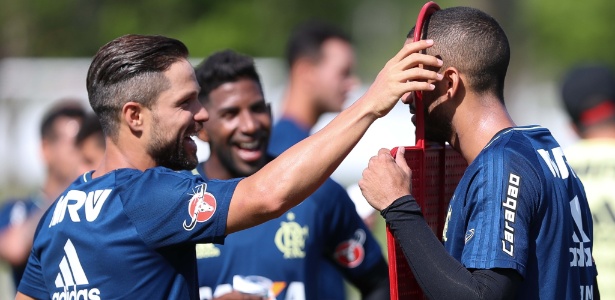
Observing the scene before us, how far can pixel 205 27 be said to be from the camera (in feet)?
104

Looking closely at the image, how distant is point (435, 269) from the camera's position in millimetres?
Answer: 3508

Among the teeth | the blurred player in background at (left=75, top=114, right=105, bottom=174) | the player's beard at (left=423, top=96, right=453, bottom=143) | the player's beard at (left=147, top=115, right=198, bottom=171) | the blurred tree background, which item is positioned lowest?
the player's beard at (left=147, top=115, right=198, bottom=171)

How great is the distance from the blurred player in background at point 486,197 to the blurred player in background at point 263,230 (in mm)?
1574

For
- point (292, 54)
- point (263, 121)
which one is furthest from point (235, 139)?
point (292, 54)

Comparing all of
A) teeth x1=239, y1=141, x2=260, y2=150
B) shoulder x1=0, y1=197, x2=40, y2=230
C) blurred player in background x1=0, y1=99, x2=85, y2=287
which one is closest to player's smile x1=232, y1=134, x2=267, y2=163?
teeth x1=239, y1=141, x2=260, y2=150

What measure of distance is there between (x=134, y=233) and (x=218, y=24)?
92.8ft

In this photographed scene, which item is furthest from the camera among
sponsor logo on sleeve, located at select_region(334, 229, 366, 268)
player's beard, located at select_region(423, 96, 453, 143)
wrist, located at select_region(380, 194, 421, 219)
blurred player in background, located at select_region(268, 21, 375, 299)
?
blurred player in background, located at select_region(268, 21, 375, 299)

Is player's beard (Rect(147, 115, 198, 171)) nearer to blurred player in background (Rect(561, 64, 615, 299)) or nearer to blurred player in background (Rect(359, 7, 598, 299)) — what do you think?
blurred player in background (Rect(359, 7, 598, 299))

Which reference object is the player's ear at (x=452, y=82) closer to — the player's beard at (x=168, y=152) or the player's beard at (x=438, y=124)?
the player's beard at (x=438, y=124)

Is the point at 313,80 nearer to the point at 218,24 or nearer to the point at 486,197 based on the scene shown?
the point at 486,197

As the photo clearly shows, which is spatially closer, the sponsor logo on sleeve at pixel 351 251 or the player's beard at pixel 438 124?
the player's beard at pixel 438 124

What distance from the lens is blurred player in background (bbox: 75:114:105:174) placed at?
793 centimetres

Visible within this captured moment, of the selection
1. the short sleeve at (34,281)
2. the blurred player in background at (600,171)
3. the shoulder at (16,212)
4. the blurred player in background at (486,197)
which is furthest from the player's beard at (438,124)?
the shoulder at (16,212)

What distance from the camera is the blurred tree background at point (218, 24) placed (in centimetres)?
3170
